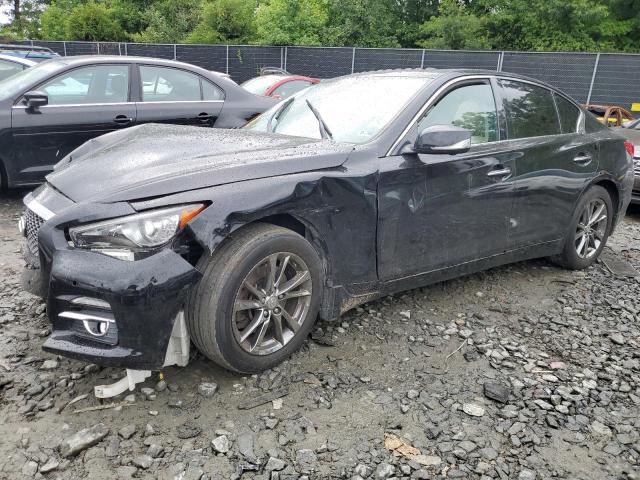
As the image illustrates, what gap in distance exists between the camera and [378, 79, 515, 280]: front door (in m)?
3.14

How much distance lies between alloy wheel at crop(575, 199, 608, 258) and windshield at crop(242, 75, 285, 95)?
6.60 meters

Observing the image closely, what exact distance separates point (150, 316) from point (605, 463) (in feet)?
6.82

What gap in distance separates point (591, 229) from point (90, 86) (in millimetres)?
5155

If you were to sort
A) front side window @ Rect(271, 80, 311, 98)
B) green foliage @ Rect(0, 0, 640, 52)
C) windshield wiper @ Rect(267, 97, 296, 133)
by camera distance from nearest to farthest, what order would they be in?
windshield wiper @ Rect(267, 97, 296, 133), front side window @ Rect(271, 80, 311, 98), green foliage @ Rect(0, 0, 640, 52)

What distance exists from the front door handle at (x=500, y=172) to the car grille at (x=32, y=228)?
106 inches

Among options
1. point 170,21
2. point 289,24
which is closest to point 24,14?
point 170,21

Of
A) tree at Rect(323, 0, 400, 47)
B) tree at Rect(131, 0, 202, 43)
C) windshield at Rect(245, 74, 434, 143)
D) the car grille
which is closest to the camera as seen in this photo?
the car grille

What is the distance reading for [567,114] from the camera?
14.5 feet

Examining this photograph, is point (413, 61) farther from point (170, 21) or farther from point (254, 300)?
point (170, 21)

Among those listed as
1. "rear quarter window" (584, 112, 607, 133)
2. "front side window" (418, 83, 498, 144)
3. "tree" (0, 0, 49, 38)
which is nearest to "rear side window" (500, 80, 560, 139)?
"front side window" (418, 83, 498, 144)

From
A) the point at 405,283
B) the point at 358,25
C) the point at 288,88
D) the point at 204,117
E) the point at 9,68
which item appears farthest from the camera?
the point at 358,25

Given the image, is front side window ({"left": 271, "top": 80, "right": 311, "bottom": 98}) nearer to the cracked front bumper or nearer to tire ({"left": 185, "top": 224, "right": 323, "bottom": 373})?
tire ({"left": 185, "top": 224, "right": 323, "bottom": 373})

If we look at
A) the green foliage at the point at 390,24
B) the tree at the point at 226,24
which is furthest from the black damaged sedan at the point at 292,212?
the tree at the point at 226,24

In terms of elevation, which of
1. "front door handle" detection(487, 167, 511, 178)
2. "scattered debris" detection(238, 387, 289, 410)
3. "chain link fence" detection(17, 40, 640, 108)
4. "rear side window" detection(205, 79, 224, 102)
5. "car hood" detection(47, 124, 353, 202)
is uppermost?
"chain link fence" detection(17, 40, 640, 108)
